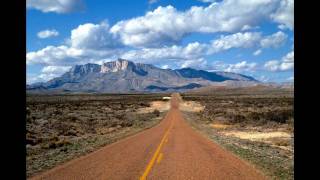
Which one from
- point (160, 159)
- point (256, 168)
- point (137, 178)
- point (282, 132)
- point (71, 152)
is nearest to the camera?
point (137, 178)

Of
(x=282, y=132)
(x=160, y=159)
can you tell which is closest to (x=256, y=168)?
(x=160, y=159)

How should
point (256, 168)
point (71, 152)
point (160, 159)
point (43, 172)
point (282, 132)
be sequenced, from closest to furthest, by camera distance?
1. point (43, 172)
2. point (256, 168)
3. point (160, 159)
4. point (71, 152)
5. point (282, 132)

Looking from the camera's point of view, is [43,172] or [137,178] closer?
[137,178]

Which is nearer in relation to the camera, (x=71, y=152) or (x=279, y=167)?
(x=279, y=167)
